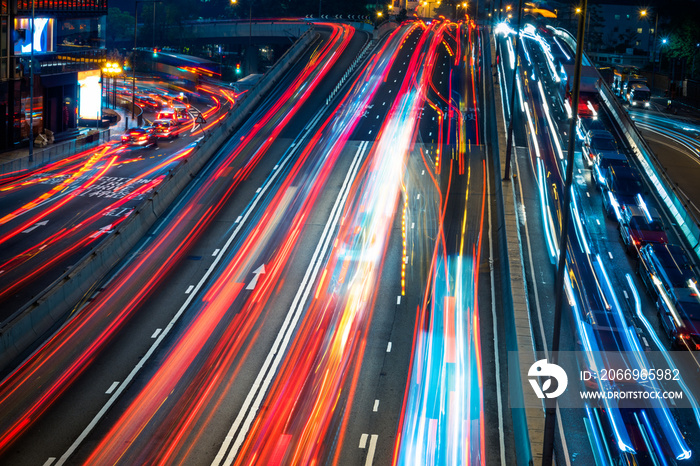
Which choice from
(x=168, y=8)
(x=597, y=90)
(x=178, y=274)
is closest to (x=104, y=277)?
(x=178, y=274)

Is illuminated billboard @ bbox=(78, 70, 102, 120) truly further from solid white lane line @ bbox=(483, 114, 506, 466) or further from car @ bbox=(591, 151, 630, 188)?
car @ bbox=(591, 151, 630, 188)

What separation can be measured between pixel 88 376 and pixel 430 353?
11.3m

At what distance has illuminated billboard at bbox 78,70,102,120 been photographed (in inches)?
2665

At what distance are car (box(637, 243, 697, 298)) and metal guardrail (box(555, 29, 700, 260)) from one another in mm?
2530

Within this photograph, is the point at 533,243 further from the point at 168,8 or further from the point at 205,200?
the point at 168,8

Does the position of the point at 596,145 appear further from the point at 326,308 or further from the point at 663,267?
the point at 326,308

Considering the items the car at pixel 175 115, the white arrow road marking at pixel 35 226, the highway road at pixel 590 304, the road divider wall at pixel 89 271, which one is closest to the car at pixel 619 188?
the highway road at pixel 590 304

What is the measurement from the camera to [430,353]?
2517cm

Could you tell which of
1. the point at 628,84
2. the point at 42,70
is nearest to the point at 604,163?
the point at 42,70

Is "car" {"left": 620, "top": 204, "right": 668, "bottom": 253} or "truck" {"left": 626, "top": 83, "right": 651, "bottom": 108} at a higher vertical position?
"truck" {"left": 626, "top": 83, "right": 651, "bottom": 108}

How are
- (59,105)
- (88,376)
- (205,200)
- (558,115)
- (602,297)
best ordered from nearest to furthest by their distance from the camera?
1. (88,376)
2. (602,297)
3. (205,200)
4. (558,115)
5. (59,105)

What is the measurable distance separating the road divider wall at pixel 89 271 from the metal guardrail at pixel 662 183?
25.9 metres

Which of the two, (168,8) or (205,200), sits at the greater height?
(168,8)

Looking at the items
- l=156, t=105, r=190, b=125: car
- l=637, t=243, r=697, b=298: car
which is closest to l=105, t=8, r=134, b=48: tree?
l=156, t=105, r=190, b=125: car
